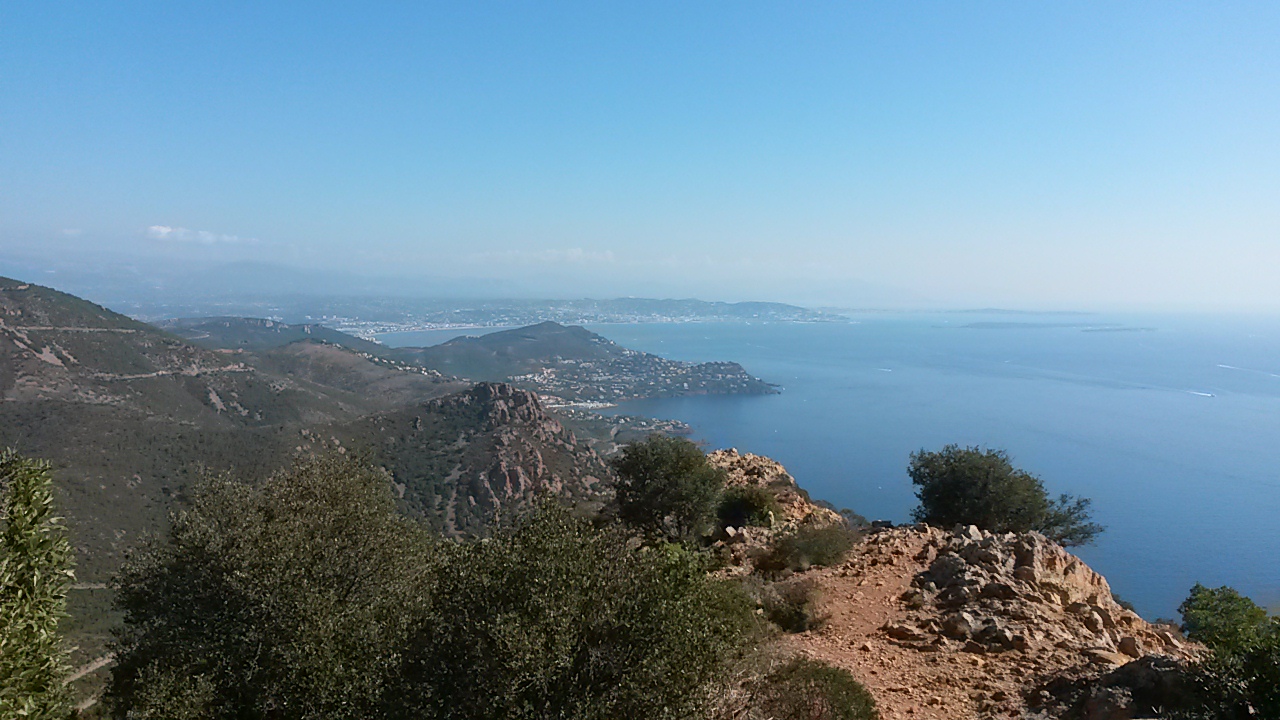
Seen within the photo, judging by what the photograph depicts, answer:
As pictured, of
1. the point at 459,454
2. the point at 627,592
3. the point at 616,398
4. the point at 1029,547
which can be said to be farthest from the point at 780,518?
the point at 616,398

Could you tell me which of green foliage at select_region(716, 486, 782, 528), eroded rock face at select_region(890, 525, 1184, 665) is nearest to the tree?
eroded rock face at select_region(890, 525, 1184, 665)

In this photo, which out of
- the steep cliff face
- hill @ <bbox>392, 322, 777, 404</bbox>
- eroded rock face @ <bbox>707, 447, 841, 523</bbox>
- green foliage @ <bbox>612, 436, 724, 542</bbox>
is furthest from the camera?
hill @ <bbox>392, 322, 777, 404</bbox>

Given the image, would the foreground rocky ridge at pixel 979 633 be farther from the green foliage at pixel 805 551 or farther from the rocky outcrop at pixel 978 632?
the green foliage at pixel 805 551

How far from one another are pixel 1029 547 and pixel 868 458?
196 feet

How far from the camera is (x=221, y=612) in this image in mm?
9680

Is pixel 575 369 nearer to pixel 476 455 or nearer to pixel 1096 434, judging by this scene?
pixel 476 455

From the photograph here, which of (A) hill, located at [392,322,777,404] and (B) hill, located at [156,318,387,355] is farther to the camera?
(B) hill, located at [156,318,387,355]

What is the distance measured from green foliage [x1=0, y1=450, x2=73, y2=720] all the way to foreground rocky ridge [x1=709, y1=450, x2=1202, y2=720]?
29.1 feet

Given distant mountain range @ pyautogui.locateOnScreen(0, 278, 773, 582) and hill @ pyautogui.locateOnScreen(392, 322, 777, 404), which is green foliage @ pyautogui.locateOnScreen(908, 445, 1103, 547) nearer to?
distant mountain range @ pyautogui.locateOnScreen(0, 278, 773, 582)

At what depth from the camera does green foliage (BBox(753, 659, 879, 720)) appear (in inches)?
291

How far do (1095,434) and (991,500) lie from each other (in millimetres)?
74621

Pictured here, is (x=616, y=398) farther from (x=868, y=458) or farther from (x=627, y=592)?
(x=627, y=592)

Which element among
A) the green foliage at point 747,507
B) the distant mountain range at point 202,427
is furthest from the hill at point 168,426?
the green foliage at point 747,507

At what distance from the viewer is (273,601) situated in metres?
9.02
